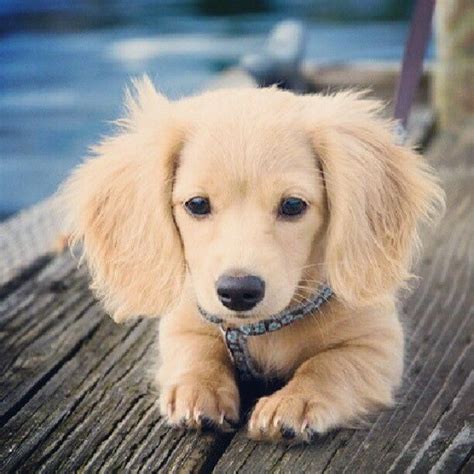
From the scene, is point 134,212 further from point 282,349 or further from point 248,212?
point 282,349

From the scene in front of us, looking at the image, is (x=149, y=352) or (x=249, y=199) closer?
(x=249, y=199)

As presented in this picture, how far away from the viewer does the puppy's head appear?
7.97ft

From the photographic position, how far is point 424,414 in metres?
2.66

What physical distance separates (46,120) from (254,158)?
25.1 ft

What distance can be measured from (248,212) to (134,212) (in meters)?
0.37

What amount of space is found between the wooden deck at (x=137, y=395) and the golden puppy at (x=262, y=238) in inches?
2.8

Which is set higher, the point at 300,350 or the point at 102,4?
the point at 300,350

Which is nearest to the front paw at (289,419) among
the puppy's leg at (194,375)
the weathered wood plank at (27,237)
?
the puppy's leg at (194,375)

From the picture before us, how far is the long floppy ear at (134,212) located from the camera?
2.64 metres

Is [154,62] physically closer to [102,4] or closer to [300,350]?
[102,4]

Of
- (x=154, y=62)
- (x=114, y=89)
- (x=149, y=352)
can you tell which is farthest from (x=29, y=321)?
(x=154, y=62)

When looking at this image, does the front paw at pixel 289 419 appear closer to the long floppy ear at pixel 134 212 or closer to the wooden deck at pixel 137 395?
the wooden deck at pixel 137 395

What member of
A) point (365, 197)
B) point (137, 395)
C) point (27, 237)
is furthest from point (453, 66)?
point (137, 395)

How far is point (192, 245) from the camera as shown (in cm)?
258
